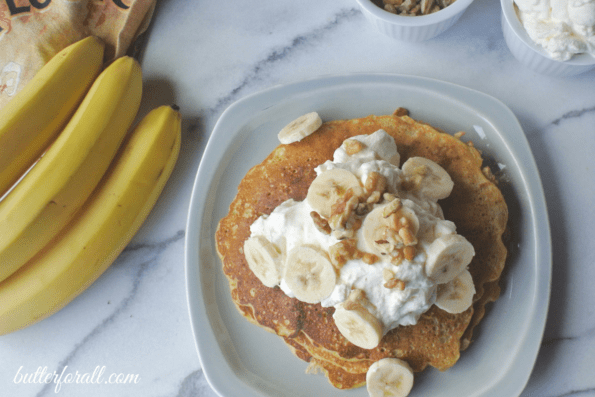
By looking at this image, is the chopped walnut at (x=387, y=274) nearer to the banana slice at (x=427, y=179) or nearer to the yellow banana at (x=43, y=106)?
the banana slice at (x=427, y=179)

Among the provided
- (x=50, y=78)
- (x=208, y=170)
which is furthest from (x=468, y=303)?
(x=50, y=78)

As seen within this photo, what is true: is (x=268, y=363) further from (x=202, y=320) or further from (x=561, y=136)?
(x=561, y=136)

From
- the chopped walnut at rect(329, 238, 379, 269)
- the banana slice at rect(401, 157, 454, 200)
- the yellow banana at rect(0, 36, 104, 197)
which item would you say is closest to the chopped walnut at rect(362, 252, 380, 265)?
the chopped walnut at rect(329, 238, 379, 269)

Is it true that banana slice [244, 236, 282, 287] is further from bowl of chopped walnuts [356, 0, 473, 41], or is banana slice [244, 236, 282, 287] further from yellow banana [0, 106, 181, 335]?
bowl of chopped walnuts [356, 0, 473, 41]

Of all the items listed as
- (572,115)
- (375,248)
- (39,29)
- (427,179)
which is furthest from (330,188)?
(39,29)

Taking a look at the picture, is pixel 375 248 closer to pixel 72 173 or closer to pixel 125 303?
pixel 72 173

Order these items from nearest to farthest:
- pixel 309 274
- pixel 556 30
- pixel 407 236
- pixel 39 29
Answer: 1. pixel 407 236
2. pixel 309 274
3. pixel 556 30
4. pixel 39 29

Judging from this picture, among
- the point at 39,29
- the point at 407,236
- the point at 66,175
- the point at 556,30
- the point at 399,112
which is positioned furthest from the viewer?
the point at 39,29

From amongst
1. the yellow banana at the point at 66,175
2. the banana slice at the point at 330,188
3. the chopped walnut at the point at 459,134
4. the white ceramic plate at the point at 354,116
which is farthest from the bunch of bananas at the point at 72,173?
the chopped walnut at the point at 459,134
